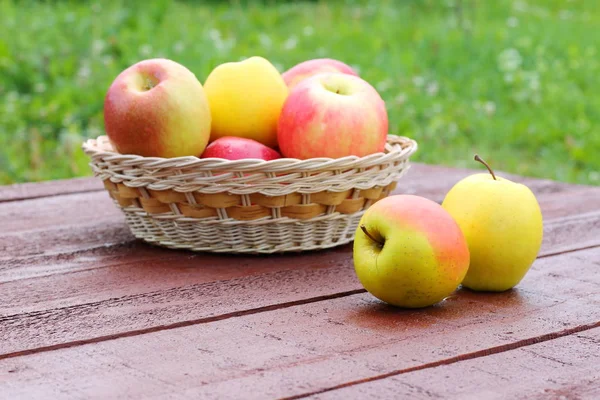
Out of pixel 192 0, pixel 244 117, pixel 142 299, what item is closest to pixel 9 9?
pixel 192 0

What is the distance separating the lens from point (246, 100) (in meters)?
1.47

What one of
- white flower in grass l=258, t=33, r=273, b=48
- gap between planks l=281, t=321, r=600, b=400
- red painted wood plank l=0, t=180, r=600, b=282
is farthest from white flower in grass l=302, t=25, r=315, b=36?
gap between planks l=281, t=321, r=600, b=400

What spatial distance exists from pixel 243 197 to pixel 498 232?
39 cm

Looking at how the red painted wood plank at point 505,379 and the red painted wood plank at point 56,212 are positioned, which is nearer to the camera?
the red painted wood plank at point 505,379

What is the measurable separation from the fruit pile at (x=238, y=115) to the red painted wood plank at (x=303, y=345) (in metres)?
0.29

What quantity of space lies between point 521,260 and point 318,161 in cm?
34

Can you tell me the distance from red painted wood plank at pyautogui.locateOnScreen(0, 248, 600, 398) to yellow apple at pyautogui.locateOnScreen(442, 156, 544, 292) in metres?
0.03

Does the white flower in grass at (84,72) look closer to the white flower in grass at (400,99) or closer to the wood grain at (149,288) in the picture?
the white flower in grass at (400,99)

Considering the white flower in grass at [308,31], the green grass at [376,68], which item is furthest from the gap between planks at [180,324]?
the white flower in grass at [308,31]

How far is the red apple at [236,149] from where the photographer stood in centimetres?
138

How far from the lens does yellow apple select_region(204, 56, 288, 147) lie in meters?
1.47

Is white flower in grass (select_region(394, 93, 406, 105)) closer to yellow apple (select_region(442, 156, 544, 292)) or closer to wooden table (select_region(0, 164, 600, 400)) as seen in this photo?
wooden table (select_region(0, 164, 600, 400))

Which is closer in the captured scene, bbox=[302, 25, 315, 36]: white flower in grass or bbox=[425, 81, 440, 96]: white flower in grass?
bbox=[425, 81, 440, 96]: white flower in grass

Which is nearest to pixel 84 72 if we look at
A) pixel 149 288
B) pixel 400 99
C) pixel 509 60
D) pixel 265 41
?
pixel 265 41
